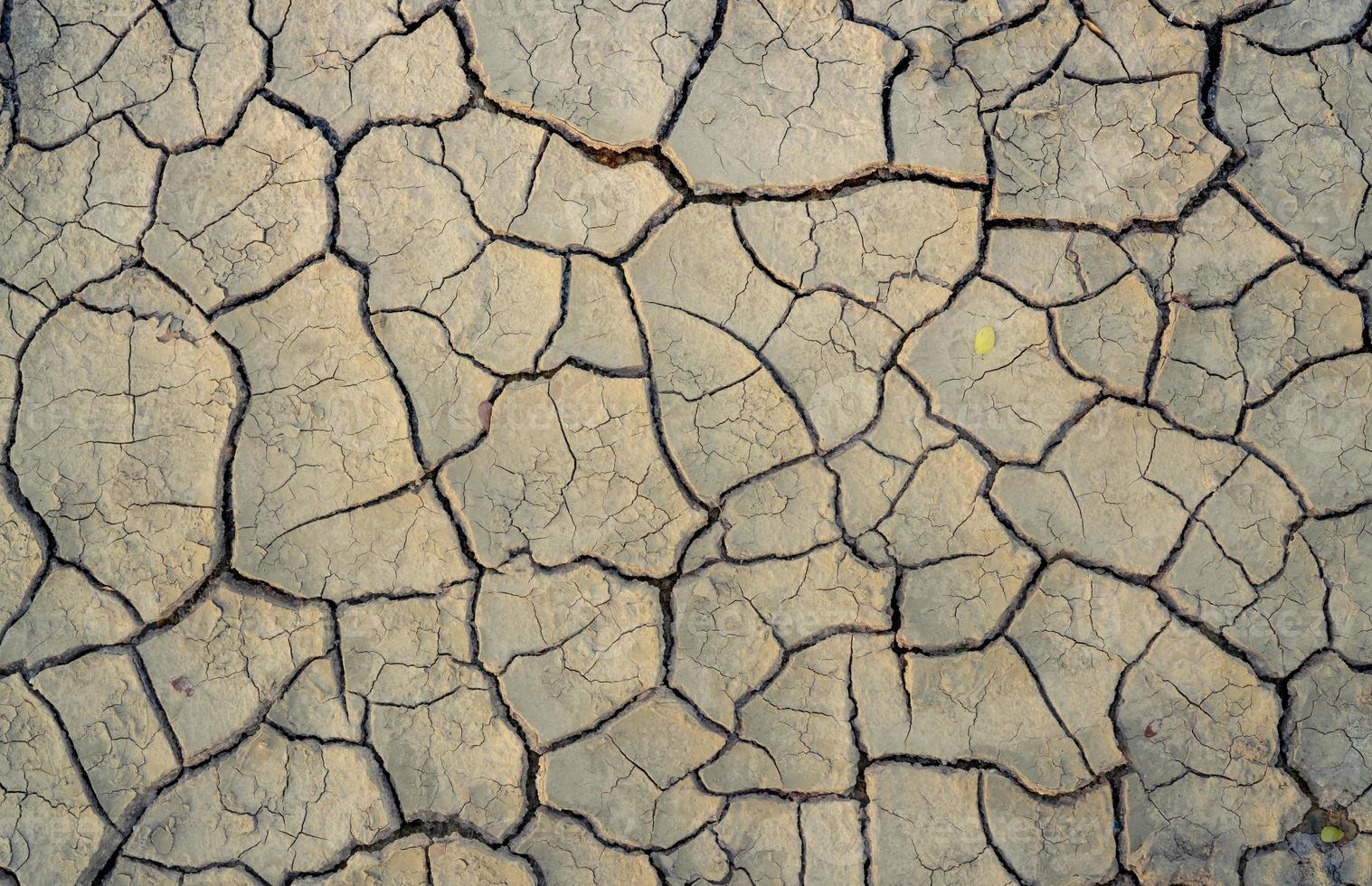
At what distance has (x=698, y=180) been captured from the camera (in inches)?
94.5

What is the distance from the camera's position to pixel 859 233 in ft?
7.86

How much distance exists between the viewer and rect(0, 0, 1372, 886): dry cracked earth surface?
88.4 inches

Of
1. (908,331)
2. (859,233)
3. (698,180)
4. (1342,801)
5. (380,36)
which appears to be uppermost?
(380,36)

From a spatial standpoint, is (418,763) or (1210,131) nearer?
(418,763)

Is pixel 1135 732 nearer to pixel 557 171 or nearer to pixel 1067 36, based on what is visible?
pixel 1067 36

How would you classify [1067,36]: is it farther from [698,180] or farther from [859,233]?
[698,180]

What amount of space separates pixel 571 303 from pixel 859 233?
73cm

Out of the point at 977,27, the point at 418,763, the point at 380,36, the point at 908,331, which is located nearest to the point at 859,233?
the point at 908,331

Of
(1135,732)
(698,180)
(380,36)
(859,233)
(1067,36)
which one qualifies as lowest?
(1135,732)

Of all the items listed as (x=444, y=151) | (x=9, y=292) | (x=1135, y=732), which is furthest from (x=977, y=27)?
(x=9, y=292)

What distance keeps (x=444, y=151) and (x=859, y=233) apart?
1.05m

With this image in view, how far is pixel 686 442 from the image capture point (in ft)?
7.66

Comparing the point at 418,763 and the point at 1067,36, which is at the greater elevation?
the point at 1067,36

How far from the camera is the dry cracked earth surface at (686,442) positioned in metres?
2.25
